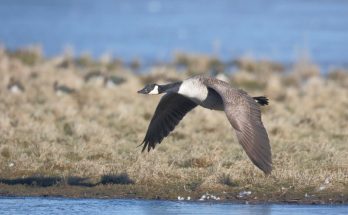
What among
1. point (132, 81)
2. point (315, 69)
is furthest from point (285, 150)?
point (315, 69)

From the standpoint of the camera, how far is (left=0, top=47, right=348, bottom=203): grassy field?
9734 mm

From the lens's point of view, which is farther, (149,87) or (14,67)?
(14,67)

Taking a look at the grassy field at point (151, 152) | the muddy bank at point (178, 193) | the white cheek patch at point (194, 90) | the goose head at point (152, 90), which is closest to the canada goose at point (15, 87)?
the grassy field at point (151, 152)

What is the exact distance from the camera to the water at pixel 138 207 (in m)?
8.67

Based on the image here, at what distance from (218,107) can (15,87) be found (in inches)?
299

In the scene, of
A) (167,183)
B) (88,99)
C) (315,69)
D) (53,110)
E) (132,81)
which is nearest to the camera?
(167,183)

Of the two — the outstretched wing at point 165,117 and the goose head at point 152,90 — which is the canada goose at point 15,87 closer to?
the outstretched wing at point 165,117

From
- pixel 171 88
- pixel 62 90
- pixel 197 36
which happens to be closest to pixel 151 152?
pixel 171 88

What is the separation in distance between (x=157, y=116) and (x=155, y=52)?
24124 millimetres

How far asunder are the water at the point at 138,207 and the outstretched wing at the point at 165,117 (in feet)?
3.36

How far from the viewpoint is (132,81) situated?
59.2 ft

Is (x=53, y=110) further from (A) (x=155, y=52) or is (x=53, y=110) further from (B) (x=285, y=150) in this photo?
(A) (x=155, y=52)

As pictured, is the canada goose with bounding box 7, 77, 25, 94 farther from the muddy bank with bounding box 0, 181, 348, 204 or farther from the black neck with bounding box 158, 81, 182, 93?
the black neck with bounding box 158, 81, 182, 93

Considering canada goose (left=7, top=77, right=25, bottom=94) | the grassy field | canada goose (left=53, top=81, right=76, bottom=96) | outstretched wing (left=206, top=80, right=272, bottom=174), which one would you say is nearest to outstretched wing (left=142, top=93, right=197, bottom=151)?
the grassy field
